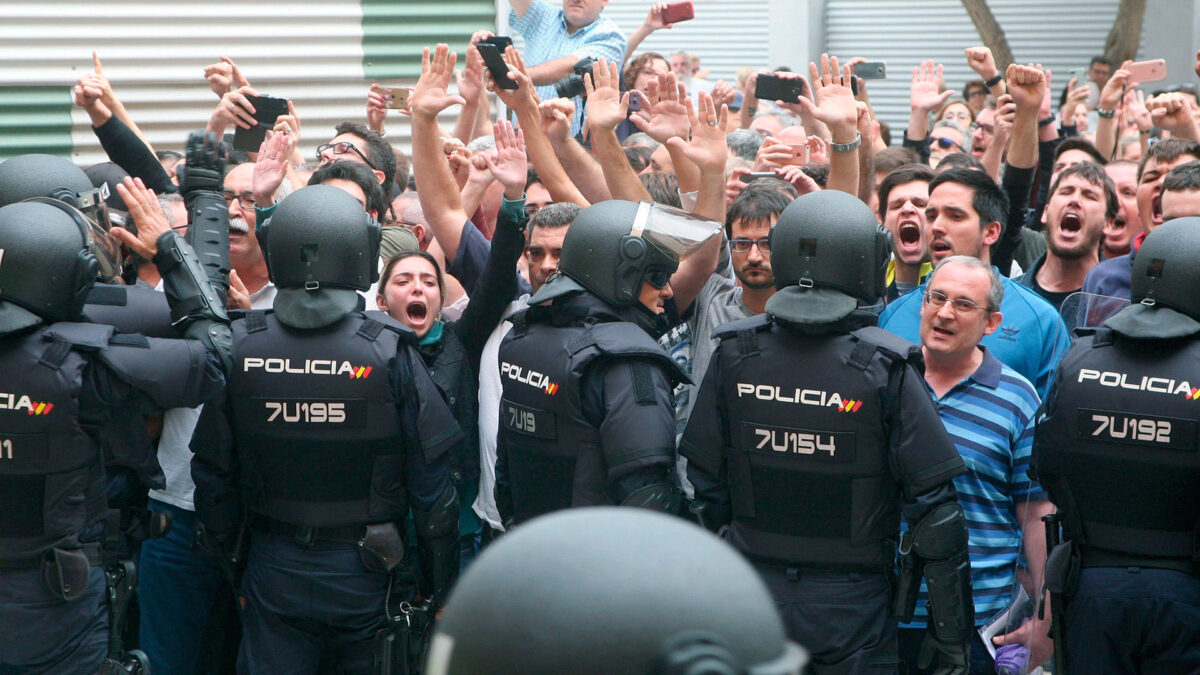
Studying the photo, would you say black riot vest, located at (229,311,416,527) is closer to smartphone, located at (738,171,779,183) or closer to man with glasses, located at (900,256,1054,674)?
man with glasses, located at (900,256,1054,674)

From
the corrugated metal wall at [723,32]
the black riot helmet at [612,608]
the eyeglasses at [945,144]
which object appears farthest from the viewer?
the corrugated metal wall at [723,32]

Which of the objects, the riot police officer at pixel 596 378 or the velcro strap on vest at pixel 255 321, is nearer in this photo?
the riot police officer at pixel 596 378

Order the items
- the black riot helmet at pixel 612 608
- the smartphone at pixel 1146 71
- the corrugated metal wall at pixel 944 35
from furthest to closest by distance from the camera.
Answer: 1. the corrugated metal wall at pixel 944 35
2. the smartphone at pixel 1146 71
3. the black riot helmet at pixel 612 608

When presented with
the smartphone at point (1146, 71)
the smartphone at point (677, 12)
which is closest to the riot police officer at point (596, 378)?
the smartphone at point (677, 12)

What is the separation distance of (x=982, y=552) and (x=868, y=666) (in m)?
0.63

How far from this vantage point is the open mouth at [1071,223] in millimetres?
5332

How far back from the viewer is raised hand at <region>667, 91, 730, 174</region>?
448 cm

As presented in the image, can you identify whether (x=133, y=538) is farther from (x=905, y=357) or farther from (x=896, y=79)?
(x=896, y=79)

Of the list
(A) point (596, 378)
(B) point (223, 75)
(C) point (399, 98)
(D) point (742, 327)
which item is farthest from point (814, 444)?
(B) point (223, 75)

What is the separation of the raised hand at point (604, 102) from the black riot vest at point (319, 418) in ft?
4.99

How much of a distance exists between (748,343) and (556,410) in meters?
0.61

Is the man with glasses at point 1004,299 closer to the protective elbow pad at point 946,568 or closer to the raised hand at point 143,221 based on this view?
the protective elbow pad at point 946,568

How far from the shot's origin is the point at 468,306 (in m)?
4.39

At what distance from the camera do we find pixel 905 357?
337cm
